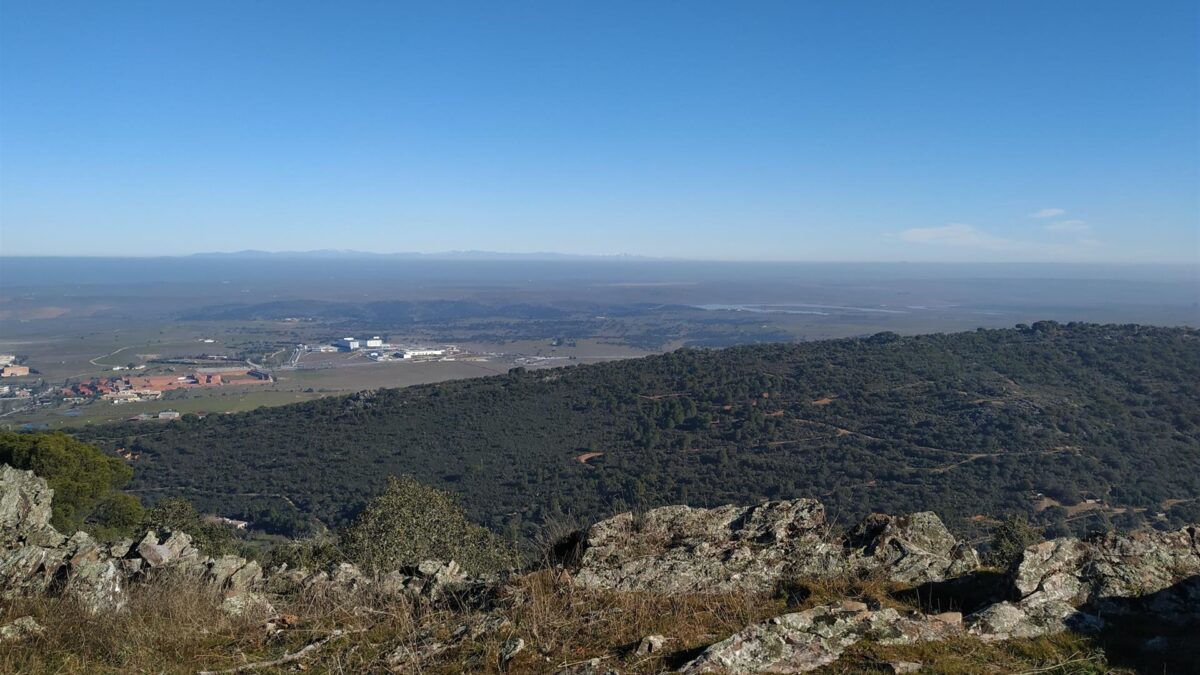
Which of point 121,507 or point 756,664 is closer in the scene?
point 756,664

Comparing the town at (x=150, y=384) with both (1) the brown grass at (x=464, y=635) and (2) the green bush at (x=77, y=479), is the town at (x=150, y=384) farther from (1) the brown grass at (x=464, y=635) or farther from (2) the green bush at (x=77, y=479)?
(1) the brown grass at (x=464, y=635)

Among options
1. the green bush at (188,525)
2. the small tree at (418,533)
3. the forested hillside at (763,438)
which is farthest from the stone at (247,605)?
the forested hillside at (763,438)

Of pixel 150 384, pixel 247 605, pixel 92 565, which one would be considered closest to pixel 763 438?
pixel 247 605

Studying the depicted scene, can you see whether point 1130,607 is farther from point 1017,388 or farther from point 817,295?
point 817,295

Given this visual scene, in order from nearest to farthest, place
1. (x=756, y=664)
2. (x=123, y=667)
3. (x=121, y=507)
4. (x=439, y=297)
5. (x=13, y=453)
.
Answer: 1. (x=756, y=664)
2. (x=123, y=667)
3. (x=13, y=453)
4. (x=121, y=507)
5. (x=439, y=297)

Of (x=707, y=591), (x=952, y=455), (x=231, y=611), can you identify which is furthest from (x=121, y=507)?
(x=952, y=455)

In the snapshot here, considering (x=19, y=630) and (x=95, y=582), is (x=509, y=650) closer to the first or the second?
(x=19, y=630)

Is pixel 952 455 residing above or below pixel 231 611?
below
